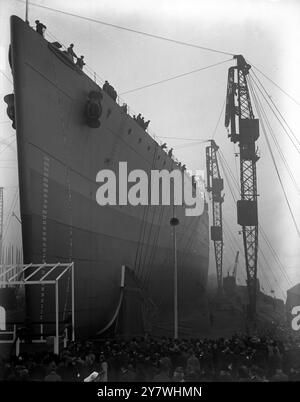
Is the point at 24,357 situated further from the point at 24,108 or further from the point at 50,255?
the point at 24,108

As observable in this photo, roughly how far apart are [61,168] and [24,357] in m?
5.14

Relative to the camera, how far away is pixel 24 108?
10.8 m

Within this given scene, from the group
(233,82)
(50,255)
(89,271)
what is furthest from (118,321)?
(233,82)

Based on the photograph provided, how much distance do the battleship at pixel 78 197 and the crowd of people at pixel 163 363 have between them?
2603mm

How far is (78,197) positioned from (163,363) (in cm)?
562

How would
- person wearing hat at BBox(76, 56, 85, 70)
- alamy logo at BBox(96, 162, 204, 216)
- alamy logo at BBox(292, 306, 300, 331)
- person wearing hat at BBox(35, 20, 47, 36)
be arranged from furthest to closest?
person wearing hat at BBox(76, 56, 85, 70) < person wearing hat at BBox(35, 20, 47, 36) < alamy logo at BBox(96, 162, 204, 216) < alamy logo at BBox(292, 306, 300, 331)

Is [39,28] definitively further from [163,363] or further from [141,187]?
[163,363]

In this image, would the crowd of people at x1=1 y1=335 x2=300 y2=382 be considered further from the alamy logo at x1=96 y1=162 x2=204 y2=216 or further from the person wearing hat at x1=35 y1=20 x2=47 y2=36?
the person wearing hat at x1=35 y1=20 x2=47 y2=36

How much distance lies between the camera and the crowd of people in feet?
21.5

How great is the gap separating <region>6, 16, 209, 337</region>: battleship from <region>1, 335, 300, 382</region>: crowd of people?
8.54ft

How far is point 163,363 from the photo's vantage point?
6996 mm

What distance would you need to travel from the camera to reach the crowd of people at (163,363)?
21.5 feet

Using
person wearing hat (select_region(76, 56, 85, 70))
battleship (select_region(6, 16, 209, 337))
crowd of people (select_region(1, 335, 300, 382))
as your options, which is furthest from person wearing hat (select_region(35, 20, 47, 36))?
crowd of people (select_region(1, 335, 300, 382))
